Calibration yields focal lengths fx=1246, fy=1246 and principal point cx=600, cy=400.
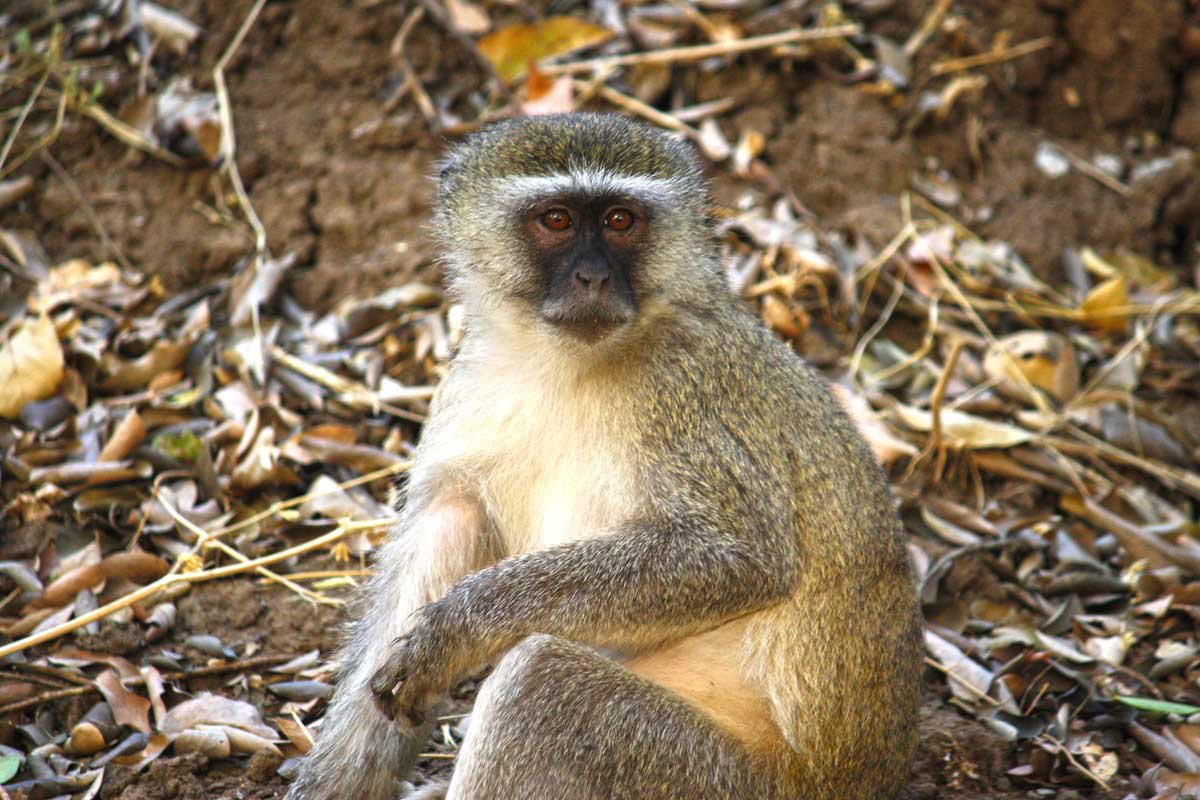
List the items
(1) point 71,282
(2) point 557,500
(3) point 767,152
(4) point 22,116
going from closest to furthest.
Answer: (2) point 557,500
(1) point 71,282
(4) point 22,116
(3) point 767,152

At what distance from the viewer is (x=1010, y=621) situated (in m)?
6.14

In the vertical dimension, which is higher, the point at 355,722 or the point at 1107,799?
the point at 355,722

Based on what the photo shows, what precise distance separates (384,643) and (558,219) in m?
1.83

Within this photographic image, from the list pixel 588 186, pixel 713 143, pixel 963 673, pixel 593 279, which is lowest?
pixel 963 673

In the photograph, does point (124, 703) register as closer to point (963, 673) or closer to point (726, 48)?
point (963, 673)

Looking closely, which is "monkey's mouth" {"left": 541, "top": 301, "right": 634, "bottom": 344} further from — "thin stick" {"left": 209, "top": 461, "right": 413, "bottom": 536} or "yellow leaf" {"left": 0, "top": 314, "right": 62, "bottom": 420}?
"yellow leaf" {"left": 0, "top": 314, "right": 62, "bottom": 420}

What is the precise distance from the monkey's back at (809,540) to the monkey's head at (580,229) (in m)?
0.29

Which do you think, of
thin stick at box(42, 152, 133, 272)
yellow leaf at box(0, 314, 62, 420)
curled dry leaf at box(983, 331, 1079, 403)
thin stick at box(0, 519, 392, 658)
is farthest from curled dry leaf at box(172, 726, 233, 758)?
curled dry leaf at box(983, 331, 1079, 403)

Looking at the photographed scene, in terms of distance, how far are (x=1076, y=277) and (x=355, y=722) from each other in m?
5.56

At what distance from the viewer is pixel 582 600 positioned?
4367 millimetres

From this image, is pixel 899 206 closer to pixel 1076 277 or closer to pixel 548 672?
pixel 1076 277

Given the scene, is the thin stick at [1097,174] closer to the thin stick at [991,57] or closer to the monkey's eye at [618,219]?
the thin stick at [991,57]

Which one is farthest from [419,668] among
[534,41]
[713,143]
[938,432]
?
[534,41]

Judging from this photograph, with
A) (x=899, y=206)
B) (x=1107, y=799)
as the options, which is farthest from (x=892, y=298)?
(x=1107, y=799)
